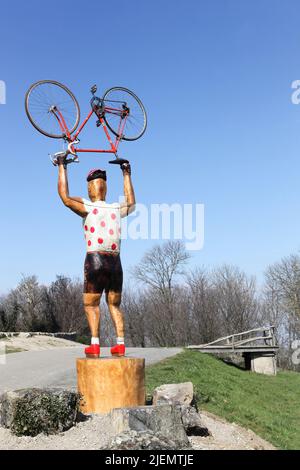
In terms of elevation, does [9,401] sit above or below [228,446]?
above

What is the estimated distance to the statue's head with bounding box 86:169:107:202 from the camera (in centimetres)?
750

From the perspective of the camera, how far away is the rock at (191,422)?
6.21 meters

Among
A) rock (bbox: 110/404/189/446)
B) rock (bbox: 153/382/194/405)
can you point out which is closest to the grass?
rock (bbox: 153/382/194/405)

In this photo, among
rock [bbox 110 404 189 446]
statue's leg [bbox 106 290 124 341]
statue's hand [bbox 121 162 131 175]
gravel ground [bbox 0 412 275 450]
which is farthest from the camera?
statue's hand [bbox 121 162 131 175]

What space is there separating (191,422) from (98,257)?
101 inches

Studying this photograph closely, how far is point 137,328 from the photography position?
49062 millimetres

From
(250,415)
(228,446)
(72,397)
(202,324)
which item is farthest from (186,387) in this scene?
(202,324)

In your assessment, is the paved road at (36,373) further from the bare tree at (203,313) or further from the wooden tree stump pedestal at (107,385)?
the bare tree at (203,313)

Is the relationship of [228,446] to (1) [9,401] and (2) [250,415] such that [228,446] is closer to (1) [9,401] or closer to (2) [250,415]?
(1) [9,401]

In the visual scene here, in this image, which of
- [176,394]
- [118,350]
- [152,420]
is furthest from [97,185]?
[152,420]

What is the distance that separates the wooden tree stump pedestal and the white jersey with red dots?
5.25 ft

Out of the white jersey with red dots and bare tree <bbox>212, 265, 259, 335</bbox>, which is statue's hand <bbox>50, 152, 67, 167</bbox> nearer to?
the white jersey with red dots
